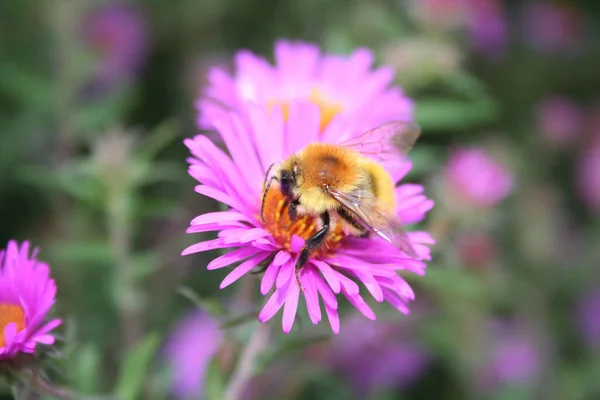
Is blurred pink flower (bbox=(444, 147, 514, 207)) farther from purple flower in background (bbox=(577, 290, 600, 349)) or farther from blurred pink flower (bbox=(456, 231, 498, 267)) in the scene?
purple flower in background (bbox=(577, 290, 600, 349))

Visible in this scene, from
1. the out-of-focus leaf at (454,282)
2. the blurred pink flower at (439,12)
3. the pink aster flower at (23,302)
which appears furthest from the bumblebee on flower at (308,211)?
the blurred pink flower at (439,12)

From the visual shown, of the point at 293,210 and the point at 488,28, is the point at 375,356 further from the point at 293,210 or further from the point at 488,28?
the point at 488,28

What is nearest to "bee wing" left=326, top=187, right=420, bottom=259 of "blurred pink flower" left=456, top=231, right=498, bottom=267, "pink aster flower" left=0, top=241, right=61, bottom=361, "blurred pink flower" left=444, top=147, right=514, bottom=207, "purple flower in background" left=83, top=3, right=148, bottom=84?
"pink aster flower" left=0, top=241, right=61, bottom=361

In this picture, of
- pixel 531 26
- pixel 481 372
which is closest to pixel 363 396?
pixel 481 372

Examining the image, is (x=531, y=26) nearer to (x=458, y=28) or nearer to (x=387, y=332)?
(x=458, y=28)

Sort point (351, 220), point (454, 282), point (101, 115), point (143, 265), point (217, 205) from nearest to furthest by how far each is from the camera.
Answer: point (351, 220), point (143, 265), point (454, 282), point (217, 205), point (101, 115)

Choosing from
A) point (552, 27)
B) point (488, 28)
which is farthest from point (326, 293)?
point (552, 27)

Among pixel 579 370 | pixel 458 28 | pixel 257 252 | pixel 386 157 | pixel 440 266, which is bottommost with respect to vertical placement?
pixel 579 370
